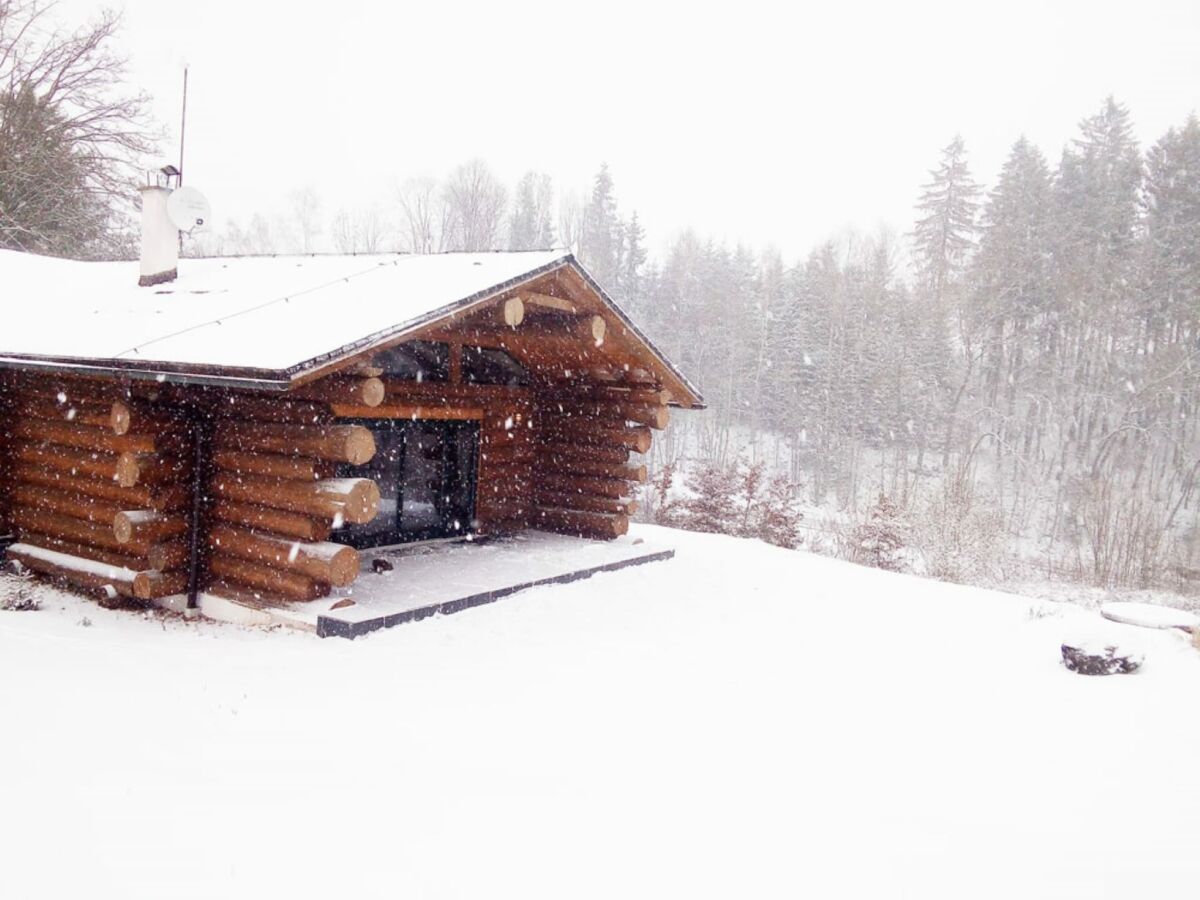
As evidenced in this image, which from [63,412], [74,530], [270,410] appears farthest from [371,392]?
[74,530]

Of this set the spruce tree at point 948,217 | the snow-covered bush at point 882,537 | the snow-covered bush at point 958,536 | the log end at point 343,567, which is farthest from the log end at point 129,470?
the spruce tree at point 948,217

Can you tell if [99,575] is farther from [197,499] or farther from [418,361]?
[418,361]

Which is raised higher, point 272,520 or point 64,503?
point 272,520

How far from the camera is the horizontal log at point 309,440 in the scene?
706 cm

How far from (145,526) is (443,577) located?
290 centimetres

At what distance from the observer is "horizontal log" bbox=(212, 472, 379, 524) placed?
711 cm

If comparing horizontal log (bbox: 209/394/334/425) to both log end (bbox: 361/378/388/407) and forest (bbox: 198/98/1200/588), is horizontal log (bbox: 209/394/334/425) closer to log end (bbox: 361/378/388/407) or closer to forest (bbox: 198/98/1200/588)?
log end (bbox: 361/378/388/407)

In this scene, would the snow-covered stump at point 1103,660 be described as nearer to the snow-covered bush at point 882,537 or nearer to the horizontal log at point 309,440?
the horizontal log at point 309,440

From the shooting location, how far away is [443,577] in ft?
28.7

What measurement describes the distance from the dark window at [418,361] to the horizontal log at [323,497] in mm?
2303

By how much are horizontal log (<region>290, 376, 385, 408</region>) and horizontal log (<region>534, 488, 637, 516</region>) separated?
5096 millimetres

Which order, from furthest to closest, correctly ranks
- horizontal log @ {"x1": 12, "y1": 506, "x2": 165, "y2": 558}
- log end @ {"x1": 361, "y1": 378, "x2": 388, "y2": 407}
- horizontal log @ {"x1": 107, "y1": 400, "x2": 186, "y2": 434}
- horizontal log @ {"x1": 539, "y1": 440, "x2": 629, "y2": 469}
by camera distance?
1. horizontal log @ {"x1": 539, "y1": 440, "x2": 629, "y2": 469}
2. horizontal log @ {"x1": 12, "y1": 506, "x2": 165, "y2": 558}
3. horizontal log @ {"x1": 107, "y1": 400, "x2": 186, "y2": 434}
4. log end @ {"x1": 361, "y1": 378, "x2": 388, "y2": 407}

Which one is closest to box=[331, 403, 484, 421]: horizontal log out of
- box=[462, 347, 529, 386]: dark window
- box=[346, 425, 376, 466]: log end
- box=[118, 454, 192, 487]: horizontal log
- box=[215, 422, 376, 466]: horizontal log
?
box=[462, 347, 529, 386]: dark window

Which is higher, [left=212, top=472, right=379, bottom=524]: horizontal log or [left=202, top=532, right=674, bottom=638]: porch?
[left=212, top=472, right=379, bottom=524]: horizontal log
